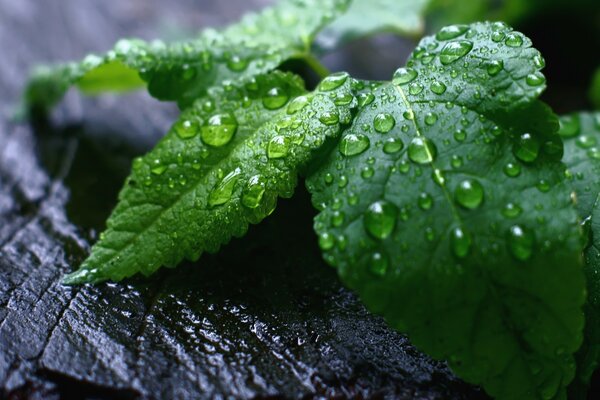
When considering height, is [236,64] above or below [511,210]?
above

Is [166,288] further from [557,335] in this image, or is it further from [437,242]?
[557,335]

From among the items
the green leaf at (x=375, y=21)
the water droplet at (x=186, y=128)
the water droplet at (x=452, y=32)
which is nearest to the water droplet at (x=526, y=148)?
the water droplet at (x=452, y=32)

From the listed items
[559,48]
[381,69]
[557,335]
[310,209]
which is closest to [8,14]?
[381,69]

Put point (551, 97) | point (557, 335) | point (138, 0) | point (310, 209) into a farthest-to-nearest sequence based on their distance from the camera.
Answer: point (138, 0)
point (551, 97)
point (310, 209)
point (557, 335)

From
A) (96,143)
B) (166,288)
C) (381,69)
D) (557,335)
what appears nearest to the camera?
(557,335)

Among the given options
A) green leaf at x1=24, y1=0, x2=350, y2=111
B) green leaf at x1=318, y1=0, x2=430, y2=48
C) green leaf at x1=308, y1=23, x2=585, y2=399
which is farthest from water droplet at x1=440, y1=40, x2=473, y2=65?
green leaf at x1=318, y1=0, x2=430, y2=48

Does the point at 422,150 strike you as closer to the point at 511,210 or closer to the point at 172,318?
the point at 511,210

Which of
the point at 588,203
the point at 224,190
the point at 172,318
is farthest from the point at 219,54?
the point at 588,203

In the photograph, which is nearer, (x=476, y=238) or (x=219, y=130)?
(x=476, y=238)

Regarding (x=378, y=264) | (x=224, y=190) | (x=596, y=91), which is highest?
(x=224, y=190)
